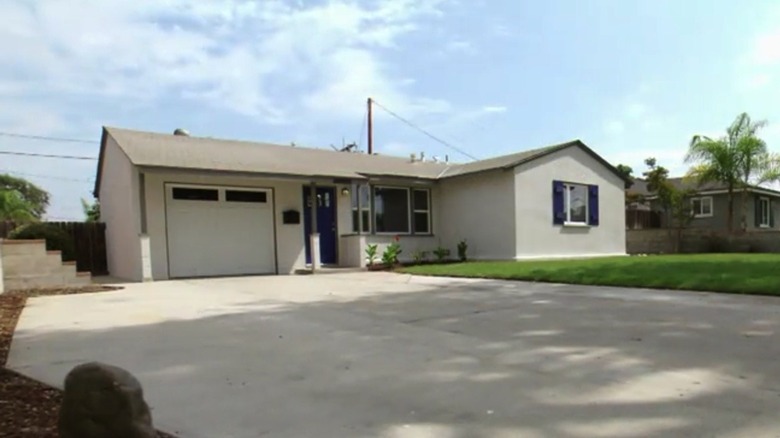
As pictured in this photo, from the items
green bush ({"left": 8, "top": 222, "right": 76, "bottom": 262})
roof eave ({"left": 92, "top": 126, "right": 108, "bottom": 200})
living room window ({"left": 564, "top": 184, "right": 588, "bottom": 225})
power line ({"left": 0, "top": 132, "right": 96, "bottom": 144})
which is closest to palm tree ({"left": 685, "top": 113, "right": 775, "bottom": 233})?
living room window ({"left": 564, "top": 184, "right": 588, "bottom": 225})

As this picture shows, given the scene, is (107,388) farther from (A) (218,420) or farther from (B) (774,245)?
(B) (774,245)

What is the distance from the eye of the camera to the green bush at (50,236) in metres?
12.9

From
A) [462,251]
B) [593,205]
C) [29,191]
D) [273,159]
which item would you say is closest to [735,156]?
[593,205]

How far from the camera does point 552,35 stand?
1330 centimetres

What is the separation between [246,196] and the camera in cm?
1380

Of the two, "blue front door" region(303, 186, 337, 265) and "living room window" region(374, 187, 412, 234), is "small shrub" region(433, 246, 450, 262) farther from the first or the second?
"blue front door" region(303, 186, 337, 265)

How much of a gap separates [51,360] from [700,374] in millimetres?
5054

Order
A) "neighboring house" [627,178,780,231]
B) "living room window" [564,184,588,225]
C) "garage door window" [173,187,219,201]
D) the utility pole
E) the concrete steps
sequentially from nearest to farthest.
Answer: the concrete steps, "garage door window" [173,187,219,201], "living room window" [564,184,588,225], "neighboring house" [627,178,780,231], the utility pole

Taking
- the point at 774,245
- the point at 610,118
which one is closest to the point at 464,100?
the point at 610,118

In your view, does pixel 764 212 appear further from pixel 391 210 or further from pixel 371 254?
pixel 371 254

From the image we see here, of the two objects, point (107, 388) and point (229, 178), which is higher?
point (229, 178)

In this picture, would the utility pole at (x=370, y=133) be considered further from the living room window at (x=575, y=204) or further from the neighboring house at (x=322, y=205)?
the living room window at (x=575, y=204)

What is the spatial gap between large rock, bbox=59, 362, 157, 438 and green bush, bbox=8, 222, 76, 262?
42.4 ft

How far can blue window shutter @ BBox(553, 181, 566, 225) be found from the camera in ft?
54.6
